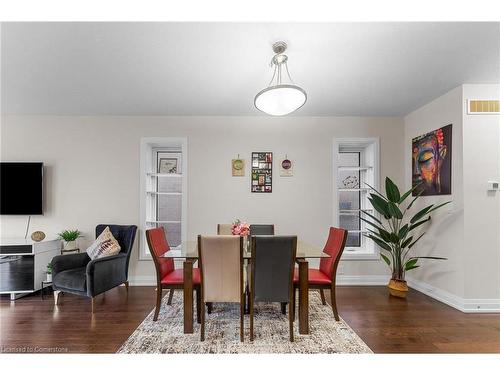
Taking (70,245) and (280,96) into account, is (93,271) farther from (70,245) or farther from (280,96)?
(280,96)

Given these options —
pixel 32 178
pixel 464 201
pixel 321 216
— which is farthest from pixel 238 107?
pixel 32 178

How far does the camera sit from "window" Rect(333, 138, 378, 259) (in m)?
3.91

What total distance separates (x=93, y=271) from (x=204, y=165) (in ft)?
6.63

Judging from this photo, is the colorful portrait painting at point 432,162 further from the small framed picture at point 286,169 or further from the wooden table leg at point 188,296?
the wooden table leg at point 188,296

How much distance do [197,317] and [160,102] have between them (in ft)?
9.08

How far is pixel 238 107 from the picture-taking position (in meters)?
3.54

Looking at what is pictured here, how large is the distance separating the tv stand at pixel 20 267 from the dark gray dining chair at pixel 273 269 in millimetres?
3114

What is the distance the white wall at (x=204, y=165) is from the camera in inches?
150

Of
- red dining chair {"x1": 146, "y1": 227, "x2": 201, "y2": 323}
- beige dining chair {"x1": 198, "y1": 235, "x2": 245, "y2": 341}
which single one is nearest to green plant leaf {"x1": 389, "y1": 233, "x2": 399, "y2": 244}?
beige dining chair {"x1": 198, "y1": 235, "x2": 245, "y2": 341}

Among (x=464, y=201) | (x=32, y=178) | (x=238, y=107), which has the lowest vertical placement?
(x=464, y=201)

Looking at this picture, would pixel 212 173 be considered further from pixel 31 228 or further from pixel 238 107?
pixel 31 228

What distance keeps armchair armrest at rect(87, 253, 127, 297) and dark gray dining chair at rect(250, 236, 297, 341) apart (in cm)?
192

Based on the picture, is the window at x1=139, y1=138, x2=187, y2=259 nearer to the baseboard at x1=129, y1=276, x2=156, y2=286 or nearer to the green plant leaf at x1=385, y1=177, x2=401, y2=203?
the baseboard at x1=129, y1=276, x2=156, y2=286

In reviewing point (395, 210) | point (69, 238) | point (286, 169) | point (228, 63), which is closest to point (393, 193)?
point (395, 210)
